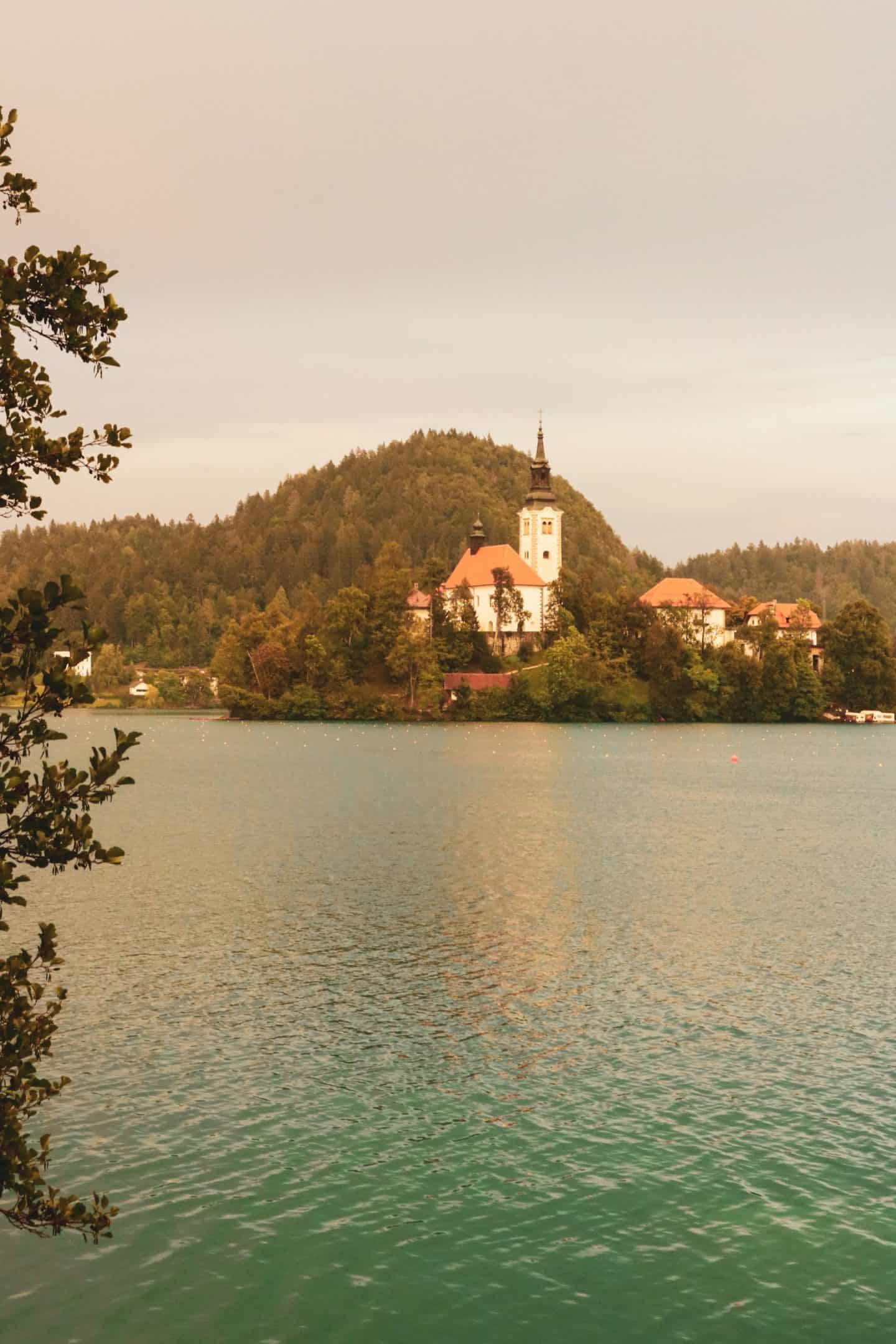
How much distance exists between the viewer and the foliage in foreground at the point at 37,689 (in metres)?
11.2

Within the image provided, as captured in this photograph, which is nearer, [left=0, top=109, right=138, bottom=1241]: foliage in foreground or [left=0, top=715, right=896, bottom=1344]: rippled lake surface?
[left=0, top=109, right=138, bottom=1241]: foliage in foreground

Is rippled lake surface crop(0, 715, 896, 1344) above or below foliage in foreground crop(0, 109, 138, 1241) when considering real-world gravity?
below

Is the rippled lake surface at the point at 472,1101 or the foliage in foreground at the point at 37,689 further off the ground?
the foliage in foreground at the point at 37,689

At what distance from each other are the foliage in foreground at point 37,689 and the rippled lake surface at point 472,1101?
5.98 metres

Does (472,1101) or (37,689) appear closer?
(37,689)

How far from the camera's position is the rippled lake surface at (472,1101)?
56.5ft

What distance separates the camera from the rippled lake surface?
1723 centimetres

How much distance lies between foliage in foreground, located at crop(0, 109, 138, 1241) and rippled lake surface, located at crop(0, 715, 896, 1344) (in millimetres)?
5979

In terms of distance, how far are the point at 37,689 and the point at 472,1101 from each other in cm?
1609

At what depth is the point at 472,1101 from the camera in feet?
81.6

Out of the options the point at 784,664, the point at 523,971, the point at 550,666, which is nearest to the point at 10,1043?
the point at 523,971

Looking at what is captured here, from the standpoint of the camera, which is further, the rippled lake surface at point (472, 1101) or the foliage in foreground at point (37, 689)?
the rippled lake surface at point (472, 1101)

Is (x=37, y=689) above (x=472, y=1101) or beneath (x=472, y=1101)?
above

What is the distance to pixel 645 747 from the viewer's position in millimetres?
144250
